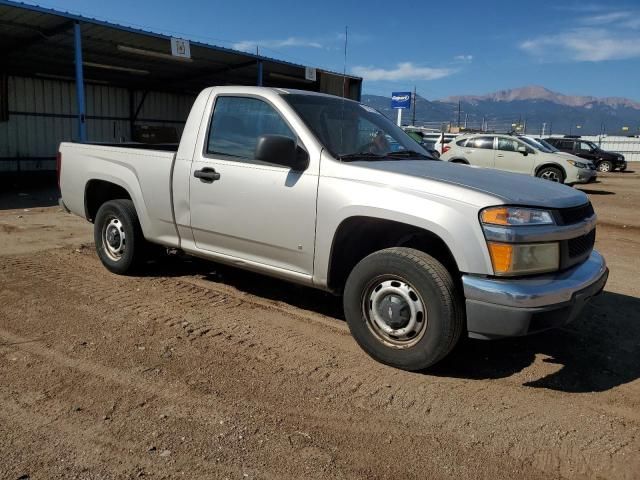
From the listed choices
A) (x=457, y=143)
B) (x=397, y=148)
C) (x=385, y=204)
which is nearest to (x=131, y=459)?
(x=385, y=204)

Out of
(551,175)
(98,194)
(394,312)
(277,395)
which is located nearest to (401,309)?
(394,312)

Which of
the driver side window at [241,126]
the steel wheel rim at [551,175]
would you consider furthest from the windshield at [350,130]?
the steel wheel rim at [551,175]

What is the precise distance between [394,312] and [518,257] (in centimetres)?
88

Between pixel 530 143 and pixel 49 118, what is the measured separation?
17105 millimetres

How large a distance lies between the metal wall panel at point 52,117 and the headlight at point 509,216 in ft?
52.9

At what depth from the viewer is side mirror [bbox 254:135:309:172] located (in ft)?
12.7

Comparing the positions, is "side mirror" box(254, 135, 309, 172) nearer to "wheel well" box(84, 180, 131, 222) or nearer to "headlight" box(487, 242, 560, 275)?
"headlight" box(487, 242, 560, 275)

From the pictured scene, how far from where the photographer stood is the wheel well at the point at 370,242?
3.79 meters

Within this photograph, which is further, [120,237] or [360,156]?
[120,237]

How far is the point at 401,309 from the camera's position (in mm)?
3602

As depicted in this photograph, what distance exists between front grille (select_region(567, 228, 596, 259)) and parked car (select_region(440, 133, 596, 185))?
510 inches

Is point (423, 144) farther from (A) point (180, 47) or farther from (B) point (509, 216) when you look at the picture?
(A) point (180, 47)

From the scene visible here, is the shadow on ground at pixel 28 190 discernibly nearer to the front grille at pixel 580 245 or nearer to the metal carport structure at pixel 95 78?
the metal carport structure at pixel 95 78

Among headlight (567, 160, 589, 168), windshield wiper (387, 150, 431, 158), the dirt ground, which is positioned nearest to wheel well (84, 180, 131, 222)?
the dirt ground
